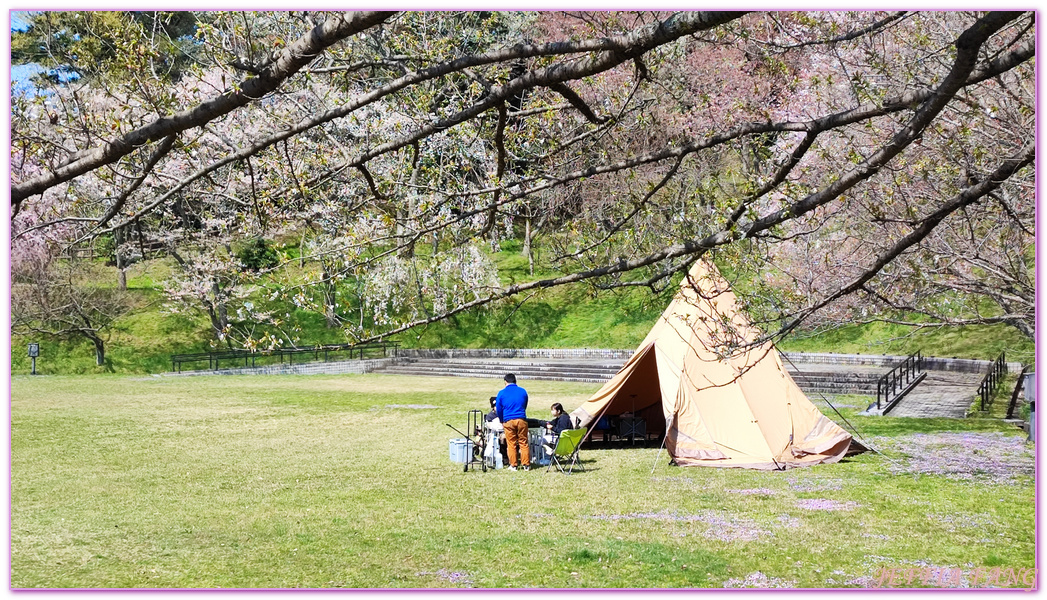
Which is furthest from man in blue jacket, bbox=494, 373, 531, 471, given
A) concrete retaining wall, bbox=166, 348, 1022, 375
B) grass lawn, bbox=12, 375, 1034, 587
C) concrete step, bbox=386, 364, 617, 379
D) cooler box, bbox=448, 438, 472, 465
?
concrete step, bbox=386, 364, 617, 379

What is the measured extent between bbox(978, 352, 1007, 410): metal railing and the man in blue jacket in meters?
13.6

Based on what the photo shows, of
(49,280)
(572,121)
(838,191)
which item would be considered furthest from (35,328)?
(838,191)

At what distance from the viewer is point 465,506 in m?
11.0

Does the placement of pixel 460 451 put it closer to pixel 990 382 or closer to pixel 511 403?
pixel 511 403

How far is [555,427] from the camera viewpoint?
1423cm

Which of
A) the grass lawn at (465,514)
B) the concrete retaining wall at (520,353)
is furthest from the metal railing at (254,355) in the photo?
the grass lawn at (465,514)

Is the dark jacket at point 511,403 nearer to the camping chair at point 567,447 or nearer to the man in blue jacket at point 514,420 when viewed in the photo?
the man in blue jacket at point 514,420

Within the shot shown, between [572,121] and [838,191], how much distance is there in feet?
20.4

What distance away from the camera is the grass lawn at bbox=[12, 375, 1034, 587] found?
8188mm

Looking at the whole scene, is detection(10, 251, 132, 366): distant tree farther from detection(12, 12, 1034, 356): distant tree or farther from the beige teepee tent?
detection(12, 12, 1034, 356): distant tree

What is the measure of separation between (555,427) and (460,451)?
1349 mm

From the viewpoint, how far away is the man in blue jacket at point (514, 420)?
13.1 m

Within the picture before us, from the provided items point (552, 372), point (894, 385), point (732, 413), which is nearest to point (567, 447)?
point (732, 413)

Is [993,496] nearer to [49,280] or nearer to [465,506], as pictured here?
[465,506]
